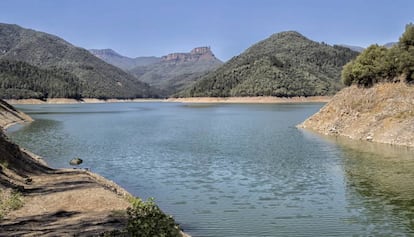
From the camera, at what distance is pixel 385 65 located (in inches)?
1938

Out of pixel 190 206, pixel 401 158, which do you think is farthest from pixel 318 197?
pixel 401 158

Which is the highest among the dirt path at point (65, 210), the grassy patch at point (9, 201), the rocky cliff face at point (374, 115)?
the rocky cliff face at point (374, 115)

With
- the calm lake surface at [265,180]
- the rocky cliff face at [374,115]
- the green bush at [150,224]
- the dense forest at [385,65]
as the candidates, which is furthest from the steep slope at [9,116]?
the green bush at [150,224]

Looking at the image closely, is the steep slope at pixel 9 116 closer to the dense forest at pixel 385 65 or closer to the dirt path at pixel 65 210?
the dense forest at pixel 385 65

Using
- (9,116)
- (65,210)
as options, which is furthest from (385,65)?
(9,116)

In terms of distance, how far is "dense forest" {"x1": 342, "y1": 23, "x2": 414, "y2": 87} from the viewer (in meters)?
46.7

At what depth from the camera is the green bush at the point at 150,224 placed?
40.9 ft

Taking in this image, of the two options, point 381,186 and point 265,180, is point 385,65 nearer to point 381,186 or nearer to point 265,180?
point 381,186

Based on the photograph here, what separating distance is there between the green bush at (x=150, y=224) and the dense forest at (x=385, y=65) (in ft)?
127

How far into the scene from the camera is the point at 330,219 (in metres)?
17.7

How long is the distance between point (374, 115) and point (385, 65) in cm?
676

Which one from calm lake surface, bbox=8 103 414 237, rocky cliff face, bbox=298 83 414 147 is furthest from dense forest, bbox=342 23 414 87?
calm lake surface, bbox=8 103 414 237

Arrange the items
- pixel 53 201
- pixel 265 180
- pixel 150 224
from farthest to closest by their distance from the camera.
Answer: pixel 265 180 → pixel 53 201 → pixel 150 224

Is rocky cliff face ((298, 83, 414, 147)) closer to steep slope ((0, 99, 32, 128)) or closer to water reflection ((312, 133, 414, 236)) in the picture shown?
water reflection ((312, 133, 414, 236))
